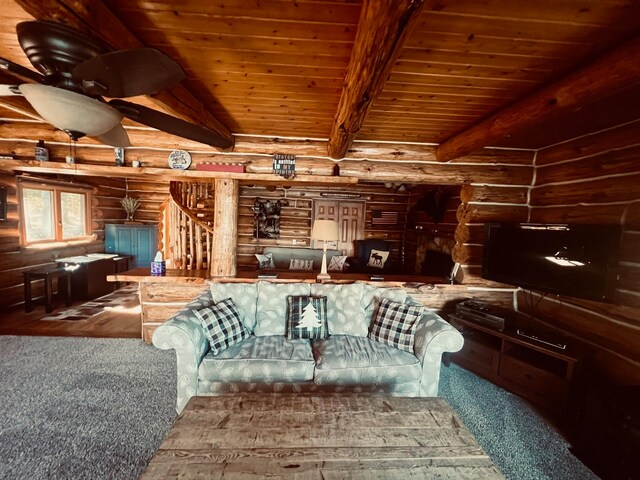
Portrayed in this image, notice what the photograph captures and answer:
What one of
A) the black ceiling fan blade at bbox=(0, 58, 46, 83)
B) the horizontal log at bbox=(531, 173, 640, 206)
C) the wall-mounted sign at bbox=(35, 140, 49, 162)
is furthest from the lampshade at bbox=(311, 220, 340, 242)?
the wall-mounted sign at bbox=(35, 140, 49, 162)

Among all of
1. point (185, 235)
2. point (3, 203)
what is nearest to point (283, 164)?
point (185, 235)

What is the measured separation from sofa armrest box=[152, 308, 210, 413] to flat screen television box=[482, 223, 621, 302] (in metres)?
3.30

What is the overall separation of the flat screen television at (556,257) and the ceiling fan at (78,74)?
3343 millimetres

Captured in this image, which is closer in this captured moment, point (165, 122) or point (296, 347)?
point (165, 122)

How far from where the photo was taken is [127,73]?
117cm

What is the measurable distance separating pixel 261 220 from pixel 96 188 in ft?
12.5

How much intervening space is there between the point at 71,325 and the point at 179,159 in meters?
2.94

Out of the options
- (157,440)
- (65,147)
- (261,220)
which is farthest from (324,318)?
(261,220)

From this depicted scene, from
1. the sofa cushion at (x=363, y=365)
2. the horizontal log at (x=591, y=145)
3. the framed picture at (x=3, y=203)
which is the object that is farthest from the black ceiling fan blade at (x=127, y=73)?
the framed picture at (x=3, y=203)

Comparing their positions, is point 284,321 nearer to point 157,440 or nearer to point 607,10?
point 157,440

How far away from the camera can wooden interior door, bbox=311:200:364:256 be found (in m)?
6.84

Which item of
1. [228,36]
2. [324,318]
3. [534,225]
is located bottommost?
[324,318]

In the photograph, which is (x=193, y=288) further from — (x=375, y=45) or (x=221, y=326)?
(x=375, y=45)

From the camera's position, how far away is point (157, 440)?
2025 millimetres
